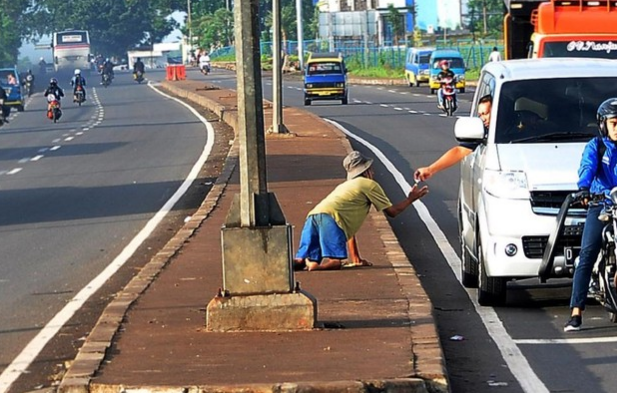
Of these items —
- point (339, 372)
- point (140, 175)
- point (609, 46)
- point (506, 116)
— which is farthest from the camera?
point (140, 175)

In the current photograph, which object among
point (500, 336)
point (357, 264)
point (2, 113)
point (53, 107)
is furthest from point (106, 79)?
point (500, 336)

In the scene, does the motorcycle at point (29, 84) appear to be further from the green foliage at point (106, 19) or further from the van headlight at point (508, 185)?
the green foliage at point (106, 19)

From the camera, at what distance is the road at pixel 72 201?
40.4 ft

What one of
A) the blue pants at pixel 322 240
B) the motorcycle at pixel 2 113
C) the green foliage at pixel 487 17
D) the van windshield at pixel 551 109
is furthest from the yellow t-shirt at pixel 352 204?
the green foliage at pixel 487 17

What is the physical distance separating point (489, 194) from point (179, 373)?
3627 millimetres

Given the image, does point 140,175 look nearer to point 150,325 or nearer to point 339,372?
point 150,325

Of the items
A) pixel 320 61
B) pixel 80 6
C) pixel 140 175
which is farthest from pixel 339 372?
pixel 80 6

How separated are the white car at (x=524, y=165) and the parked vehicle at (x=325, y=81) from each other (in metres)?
41.5

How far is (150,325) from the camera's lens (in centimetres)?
969

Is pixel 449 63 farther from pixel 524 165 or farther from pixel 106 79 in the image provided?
pixel 524 165

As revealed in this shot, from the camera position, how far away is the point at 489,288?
1091 centimetres

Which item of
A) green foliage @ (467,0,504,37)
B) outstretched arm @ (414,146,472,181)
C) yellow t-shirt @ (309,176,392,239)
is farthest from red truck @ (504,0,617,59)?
green foliage @ (467,0,504,37)

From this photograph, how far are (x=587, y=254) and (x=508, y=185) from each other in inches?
44.6

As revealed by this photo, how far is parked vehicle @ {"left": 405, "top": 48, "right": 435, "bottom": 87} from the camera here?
66.6 metres
